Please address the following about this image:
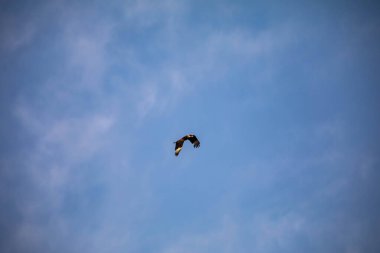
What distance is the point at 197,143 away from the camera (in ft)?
109

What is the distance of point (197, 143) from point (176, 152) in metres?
2.71

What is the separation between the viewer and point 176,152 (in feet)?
113
